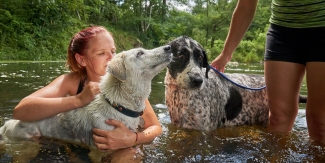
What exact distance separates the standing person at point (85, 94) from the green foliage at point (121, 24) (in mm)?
13118

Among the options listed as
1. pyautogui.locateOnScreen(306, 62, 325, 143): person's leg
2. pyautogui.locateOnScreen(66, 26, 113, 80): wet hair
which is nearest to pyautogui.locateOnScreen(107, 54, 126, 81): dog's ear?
pyautogui.locateOnScreen(66, 26, 113, 80): wet hair

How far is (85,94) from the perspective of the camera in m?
3.61

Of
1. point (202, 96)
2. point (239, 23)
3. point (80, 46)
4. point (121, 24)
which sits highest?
point (121, 24)

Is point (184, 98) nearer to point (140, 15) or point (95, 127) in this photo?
point (95, 127)

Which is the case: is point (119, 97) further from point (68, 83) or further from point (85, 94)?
point (68, 83)

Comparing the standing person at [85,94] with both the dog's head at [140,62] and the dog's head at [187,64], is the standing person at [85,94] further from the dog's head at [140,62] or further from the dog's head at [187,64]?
the dog's head at [187,64]

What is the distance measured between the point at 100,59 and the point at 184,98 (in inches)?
55.7

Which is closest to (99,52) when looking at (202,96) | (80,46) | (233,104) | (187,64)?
(80,46)

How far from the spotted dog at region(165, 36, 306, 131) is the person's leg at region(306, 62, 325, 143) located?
57.0 inches

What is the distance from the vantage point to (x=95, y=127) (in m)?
3.42

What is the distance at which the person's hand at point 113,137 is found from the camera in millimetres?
3309

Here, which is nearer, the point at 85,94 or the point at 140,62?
the point at 140,62

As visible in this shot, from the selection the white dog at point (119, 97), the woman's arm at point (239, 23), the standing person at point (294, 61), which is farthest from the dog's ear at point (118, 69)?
the woman's arm at point (239, 23)

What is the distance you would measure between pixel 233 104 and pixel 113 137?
8.26ft
